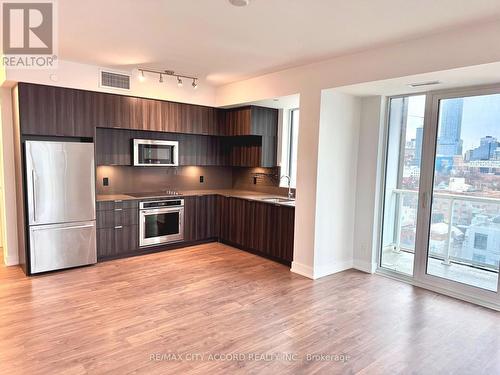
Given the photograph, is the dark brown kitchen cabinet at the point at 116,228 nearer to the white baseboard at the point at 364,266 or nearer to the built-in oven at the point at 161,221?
the built-in oven at the point at 161,221

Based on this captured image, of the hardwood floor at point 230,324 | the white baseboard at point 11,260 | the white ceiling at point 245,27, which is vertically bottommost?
the hardwood floor at point 230,324

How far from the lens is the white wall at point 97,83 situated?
4.13 m

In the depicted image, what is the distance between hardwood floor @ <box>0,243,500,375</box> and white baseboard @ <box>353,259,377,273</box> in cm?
17

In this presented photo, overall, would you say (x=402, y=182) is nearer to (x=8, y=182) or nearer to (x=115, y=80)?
(x=115, y=80)

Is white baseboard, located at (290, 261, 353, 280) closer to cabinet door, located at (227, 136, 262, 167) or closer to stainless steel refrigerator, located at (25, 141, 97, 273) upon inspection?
cabinet door, located at (227, 136, 262, 167)

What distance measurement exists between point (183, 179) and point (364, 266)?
→ 3383 millimetres

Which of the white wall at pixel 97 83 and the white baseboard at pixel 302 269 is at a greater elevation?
the white wall at pixel 97 83

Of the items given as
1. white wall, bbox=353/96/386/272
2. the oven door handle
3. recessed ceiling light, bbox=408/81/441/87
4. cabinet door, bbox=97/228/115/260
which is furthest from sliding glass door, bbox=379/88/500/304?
cabinet door, bbox=97/228/115/260

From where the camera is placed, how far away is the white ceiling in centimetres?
262

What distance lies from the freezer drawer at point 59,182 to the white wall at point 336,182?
9.85 feet

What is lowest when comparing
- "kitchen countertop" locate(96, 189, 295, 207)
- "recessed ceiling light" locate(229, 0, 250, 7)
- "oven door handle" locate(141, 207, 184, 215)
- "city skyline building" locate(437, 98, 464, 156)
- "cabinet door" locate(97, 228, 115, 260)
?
"cabinet door" locate(97, 228, 115, 260)

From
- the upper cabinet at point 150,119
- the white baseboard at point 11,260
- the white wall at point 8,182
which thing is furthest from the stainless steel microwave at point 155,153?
the white baseboard at point 11,260

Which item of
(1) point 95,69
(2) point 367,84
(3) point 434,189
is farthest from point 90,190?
(3) point 434,189

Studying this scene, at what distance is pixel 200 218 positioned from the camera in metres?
5.73
